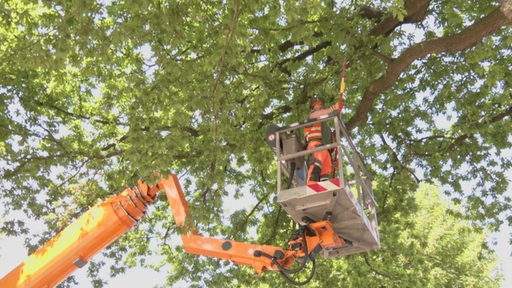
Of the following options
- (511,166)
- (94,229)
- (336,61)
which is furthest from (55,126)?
(511,166)

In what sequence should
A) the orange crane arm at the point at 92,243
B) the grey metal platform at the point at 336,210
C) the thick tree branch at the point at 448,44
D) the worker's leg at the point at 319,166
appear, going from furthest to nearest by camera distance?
1. the orange crane arm at the point at 92,243
2. the thick tree branch at the point at 448,44
3. the worker's leg at the point at 319,166
4. the grey metal platform at the point at 336,210

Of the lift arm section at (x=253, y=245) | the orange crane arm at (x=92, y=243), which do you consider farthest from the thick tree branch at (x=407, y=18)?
the orange crane arm at (x=92, y=243)

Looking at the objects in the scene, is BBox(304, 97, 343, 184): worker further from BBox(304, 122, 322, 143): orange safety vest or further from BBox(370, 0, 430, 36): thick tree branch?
BBox(370, 0, 430, 36): thick tree branch

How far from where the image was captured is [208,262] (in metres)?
14.9

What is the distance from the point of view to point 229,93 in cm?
940

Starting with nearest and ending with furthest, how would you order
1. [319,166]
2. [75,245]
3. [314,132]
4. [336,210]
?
1. [336,210]
2. [319,166]
3. [314,132]
4. [75,245]

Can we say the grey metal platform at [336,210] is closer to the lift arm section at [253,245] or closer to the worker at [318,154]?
the lift arm section at [253,245]

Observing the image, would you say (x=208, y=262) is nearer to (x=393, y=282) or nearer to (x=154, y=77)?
(x=393, y=282)

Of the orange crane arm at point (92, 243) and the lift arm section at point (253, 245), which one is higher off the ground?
the orange crane arm at point (92, 243)

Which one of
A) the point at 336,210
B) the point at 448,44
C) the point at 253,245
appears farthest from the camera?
the point at 448,44

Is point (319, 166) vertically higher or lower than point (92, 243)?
lower

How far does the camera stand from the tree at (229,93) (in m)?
7.93

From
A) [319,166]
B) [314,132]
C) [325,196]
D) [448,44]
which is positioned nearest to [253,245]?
[319,166]

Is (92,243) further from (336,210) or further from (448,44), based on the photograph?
(448,44)
